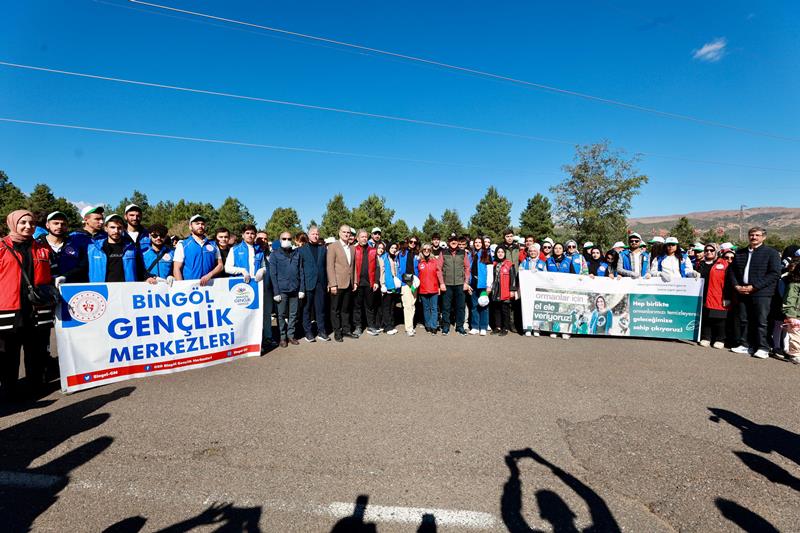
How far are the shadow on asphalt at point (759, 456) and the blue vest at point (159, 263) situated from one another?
661cm

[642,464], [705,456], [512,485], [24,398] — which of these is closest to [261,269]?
[24,398]

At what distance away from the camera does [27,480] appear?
104 inches

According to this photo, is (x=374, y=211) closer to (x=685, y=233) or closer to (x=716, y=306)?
(x=685, y=233)

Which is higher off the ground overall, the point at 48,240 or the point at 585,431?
the point at 48,240

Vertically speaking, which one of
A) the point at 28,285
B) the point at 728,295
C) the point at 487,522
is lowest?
the point at 487,522

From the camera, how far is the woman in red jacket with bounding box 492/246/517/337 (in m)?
7.38

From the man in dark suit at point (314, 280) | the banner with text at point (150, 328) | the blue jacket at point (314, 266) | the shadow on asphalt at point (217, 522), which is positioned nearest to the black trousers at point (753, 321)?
the man in dark suit at point (314, 280)

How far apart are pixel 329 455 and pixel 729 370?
585 cm

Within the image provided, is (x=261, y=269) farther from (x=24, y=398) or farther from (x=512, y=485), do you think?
Result: (x=512, y=485)

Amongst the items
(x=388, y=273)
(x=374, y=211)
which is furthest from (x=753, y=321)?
(x=374, y=211)

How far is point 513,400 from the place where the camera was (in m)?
4.11

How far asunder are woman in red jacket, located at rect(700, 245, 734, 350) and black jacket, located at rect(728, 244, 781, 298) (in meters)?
0.31

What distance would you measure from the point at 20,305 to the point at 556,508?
542 cm

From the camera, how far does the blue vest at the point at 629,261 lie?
7.40m
